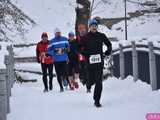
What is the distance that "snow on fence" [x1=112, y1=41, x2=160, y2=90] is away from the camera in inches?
618

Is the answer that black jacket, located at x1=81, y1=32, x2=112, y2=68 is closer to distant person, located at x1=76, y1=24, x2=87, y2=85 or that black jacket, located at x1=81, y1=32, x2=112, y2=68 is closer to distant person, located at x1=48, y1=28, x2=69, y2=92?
distant person, located at x1=76, y1=24, x2=87, y2=85

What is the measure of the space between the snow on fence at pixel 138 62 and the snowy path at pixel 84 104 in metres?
0.30

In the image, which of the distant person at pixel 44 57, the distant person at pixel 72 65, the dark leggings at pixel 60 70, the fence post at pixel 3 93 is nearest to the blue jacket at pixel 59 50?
the dark leggings at pixel 60 70

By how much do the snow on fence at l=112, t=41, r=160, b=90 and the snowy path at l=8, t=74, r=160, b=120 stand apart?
298mm

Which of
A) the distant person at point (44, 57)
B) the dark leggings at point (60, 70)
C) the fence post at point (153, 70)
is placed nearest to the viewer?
the fence post at point (153, 70)

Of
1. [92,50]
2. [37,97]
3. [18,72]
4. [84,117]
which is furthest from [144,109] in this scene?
[18,72]

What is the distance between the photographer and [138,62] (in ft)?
60.8

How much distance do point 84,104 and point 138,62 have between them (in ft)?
13.3

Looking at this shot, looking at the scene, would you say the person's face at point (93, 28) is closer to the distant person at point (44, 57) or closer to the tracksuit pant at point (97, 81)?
the tracksuit pant at point (97, 81)

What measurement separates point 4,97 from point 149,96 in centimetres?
464

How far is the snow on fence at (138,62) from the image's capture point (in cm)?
1570

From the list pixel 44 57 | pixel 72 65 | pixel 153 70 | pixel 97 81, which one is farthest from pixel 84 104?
pixel 72 65

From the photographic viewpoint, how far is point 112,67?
Result: 22.6 metres

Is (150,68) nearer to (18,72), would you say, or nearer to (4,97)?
(4,97)
